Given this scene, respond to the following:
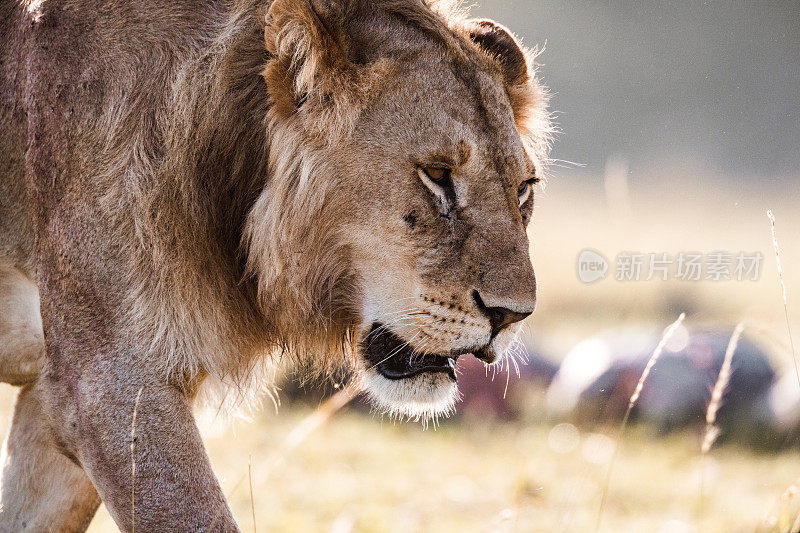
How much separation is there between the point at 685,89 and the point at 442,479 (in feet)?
68.5

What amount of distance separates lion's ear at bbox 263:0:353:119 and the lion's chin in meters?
0.90

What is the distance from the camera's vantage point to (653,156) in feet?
75.8

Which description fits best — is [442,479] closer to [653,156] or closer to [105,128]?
[105,128]

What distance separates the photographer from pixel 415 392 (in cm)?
323

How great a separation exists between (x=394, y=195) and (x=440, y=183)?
0.14 metres

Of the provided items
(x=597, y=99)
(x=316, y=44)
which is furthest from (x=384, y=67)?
(x=597, y=99)

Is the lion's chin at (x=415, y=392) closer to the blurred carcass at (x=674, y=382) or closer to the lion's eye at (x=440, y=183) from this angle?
the lion's eye at (x=440, y=183)

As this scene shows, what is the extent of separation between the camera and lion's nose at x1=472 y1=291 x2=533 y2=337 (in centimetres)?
296

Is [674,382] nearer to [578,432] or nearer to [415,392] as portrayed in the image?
[578,432]

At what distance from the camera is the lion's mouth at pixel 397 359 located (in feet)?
10.5

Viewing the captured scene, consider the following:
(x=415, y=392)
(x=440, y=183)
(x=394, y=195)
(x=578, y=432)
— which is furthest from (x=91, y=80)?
(x=578, y=432)

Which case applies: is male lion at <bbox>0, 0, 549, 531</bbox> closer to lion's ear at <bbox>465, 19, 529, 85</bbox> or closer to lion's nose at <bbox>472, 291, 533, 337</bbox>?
lion's nose at <bbox>472, 291, 533, 337</bbox>

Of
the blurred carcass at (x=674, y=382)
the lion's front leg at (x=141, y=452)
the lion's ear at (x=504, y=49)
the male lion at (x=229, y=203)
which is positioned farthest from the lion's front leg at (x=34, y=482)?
the blurred carcass at (x=674, y=382)

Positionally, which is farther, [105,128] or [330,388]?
[330,388]
